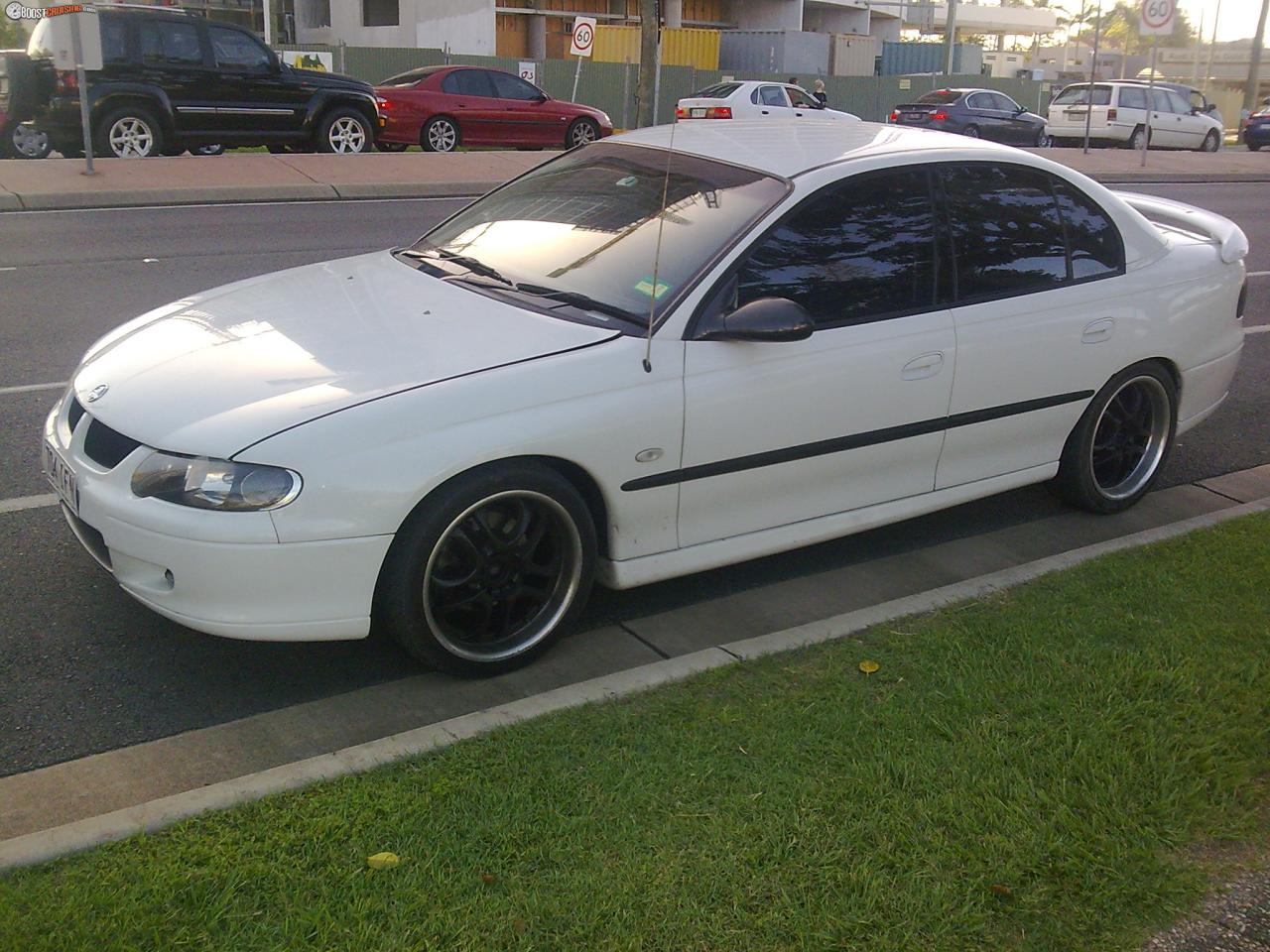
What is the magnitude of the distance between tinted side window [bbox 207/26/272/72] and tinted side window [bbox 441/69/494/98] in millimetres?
4389

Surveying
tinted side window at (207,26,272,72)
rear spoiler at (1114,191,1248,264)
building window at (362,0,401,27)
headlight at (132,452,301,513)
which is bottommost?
headlight at (132,452,301,513)

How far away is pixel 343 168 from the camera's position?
1667 centimetres

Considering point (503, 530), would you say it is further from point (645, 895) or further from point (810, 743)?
point (645, 895)

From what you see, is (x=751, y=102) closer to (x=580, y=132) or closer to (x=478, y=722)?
(x=580, y=132)

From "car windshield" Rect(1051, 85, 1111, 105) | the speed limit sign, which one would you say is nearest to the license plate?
the speed limit sign

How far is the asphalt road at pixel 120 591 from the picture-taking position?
375 centimetres

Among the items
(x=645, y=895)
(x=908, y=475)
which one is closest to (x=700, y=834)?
(x=645, y=895)

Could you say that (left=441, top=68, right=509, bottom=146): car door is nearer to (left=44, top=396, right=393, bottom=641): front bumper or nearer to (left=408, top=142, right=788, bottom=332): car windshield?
(left=408, top=142, right=788, bottom=332): car windshield

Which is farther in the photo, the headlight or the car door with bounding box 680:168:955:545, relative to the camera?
the car door with bounding box 680:168:955:545

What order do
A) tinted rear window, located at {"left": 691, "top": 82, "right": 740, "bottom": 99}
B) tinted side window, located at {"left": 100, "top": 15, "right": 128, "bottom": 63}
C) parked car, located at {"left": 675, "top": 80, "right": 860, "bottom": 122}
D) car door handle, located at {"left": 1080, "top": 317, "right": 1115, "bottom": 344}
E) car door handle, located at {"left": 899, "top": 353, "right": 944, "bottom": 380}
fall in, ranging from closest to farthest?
car door handle, located at {"left": 899, "top": 353, "right": 944, "bottom": 380} < car door handle, located at {"left": 1080, "top": 317, "right": 1115, "bottom": 344} < tinted side window, located at {"left": 100, "top": 15, "right": 128, "bottom": 63} < parked car, located at {"left": 675, "top": 80, "right": 860, "bottom": 122} < tinted rear window, located at {"left": 691, "top": 82, "right": 740, "bottom": 99}

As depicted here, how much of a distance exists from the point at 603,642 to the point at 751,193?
1650mm

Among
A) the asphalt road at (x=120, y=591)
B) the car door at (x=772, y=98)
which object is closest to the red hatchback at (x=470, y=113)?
the car door at (x=772, y=98)

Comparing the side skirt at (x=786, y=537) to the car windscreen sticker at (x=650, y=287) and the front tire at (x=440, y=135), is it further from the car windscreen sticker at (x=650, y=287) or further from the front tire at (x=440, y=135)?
the front tire at (x=440, y=135)

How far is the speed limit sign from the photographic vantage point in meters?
22.0
